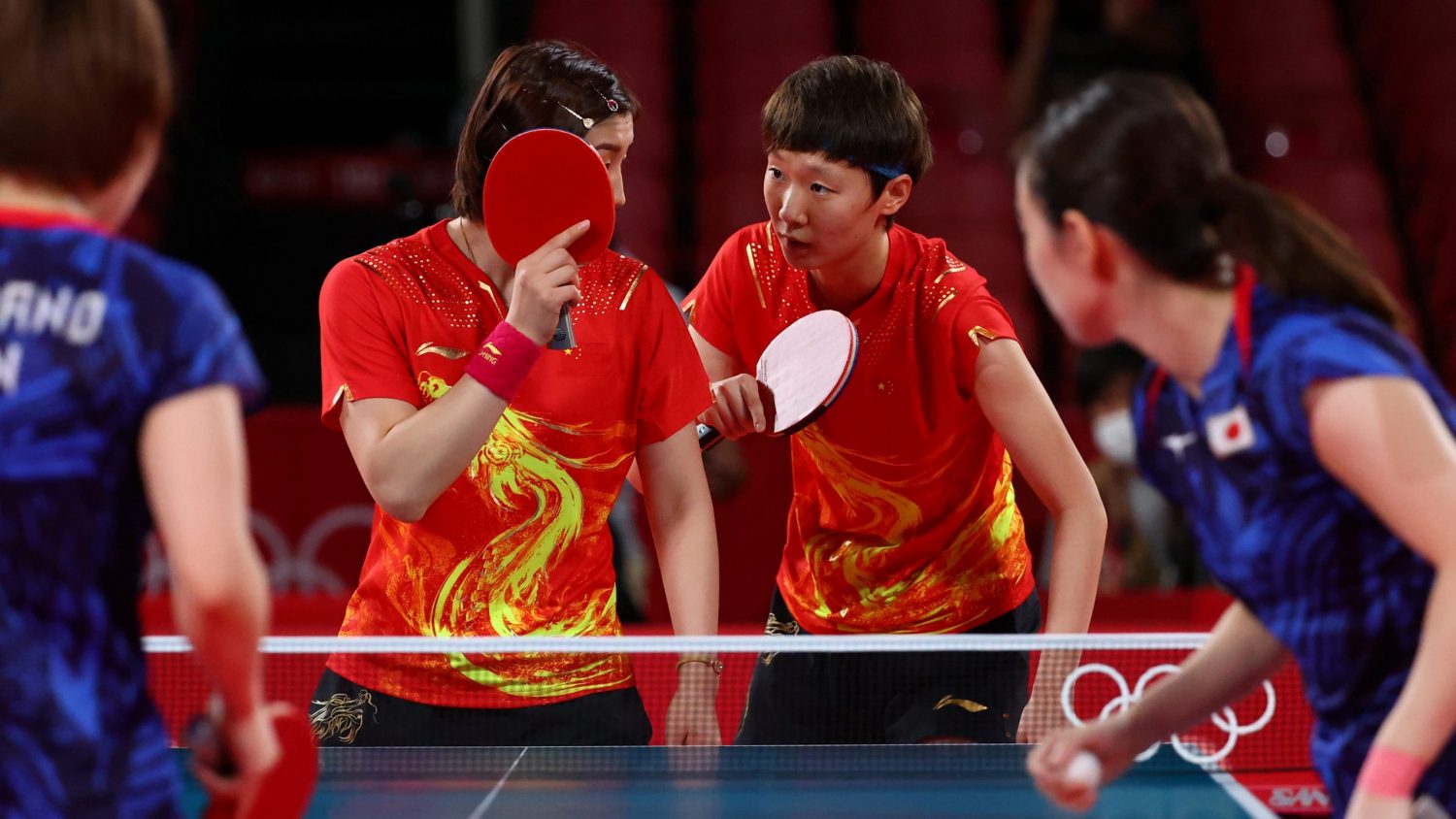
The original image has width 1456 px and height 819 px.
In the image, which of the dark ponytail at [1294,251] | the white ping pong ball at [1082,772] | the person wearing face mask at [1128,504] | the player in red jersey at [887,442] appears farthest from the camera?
the person wearing face mask at [1128,504]

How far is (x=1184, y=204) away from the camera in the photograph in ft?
5.97

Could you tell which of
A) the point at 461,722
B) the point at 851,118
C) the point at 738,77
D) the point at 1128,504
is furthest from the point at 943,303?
the point at 738,77

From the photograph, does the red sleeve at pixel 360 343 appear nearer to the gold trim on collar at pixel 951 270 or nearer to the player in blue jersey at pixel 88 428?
the gold trim on collar at pixel 951 270

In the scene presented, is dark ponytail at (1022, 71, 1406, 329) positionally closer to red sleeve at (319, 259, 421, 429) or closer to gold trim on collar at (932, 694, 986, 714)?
red sleeve at (319, 259, 421, 429)

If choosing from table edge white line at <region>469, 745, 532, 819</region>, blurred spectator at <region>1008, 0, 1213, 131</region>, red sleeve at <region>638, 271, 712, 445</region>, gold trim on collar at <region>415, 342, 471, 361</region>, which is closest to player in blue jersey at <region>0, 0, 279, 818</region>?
table edge white line at <region>469, 745, 532, 819</region>

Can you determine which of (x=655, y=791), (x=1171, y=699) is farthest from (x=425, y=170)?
(x=1171, y=699)

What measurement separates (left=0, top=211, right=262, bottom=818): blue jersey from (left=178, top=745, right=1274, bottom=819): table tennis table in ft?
2.62

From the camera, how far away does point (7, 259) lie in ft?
5.02

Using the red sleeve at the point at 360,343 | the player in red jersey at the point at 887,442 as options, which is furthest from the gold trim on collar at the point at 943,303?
the red sleeve at the point at 360,343

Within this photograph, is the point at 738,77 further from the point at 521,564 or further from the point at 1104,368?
the point at 521,564

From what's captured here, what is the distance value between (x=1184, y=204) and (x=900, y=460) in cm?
149

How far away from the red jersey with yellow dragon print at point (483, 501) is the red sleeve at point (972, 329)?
655 millimetres

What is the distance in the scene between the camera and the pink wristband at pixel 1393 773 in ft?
5.34

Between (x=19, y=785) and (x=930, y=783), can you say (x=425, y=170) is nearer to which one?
(x=930, y=783)
